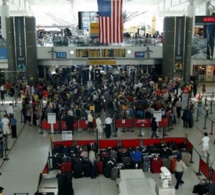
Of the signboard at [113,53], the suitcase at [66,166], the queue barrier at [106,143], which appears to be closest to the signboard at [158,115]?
the queue barrier at [106,143]

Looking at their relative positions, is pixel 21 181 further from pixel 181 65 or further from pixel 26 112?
pixel 181 65

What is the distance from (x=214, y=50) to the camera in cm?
3247

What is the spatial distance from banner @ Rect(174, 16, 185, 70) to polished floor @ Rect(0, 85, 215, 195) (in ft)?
38.6

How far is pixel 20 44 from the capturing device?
3169 centimetres

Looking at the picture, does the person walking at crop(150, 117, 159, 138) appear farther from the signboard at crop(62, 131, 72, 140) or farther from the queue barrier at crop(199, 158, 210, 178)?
the queue barrier at crop(199, 158, 210, 178)

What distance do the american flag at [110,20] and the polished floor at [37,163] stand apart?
5.34 metres

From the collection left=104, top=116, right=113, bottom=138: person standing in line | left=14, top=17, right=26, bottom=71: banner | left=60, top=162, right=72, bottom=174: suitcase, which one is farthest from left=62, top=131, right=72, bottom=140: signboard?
left=14, top=17, right=26, bottom=71: banner

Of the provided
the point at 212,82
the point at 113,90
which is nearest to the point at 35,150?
the point at 113,90

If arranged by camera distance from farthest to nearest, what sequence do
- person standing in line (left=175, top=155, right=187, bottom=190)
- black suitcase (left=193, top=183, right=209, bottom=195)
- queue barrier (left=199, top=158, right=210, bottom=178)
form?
queue barrier (left=199, top=158, right=210, bottom=178), person standing in line (left=175, top=155, right=187, bottom=190), black suitcase (left=193, top=183, right=209, bottom=195)

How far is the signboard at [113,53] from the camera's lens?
32.4 meters

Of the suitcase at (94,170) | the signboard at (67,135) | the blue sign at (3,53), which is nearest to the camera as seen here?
the suitcase at (94,170)

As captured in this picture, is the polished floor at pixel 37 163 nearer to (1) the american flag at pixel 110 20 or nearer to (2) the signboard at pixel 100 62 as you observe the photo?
(1) the american flag at pixel 110 20

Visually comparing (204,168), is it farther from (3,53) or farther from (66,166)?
(3,53)

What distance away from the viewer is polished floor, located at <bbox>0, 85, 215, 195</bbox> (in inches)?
513
